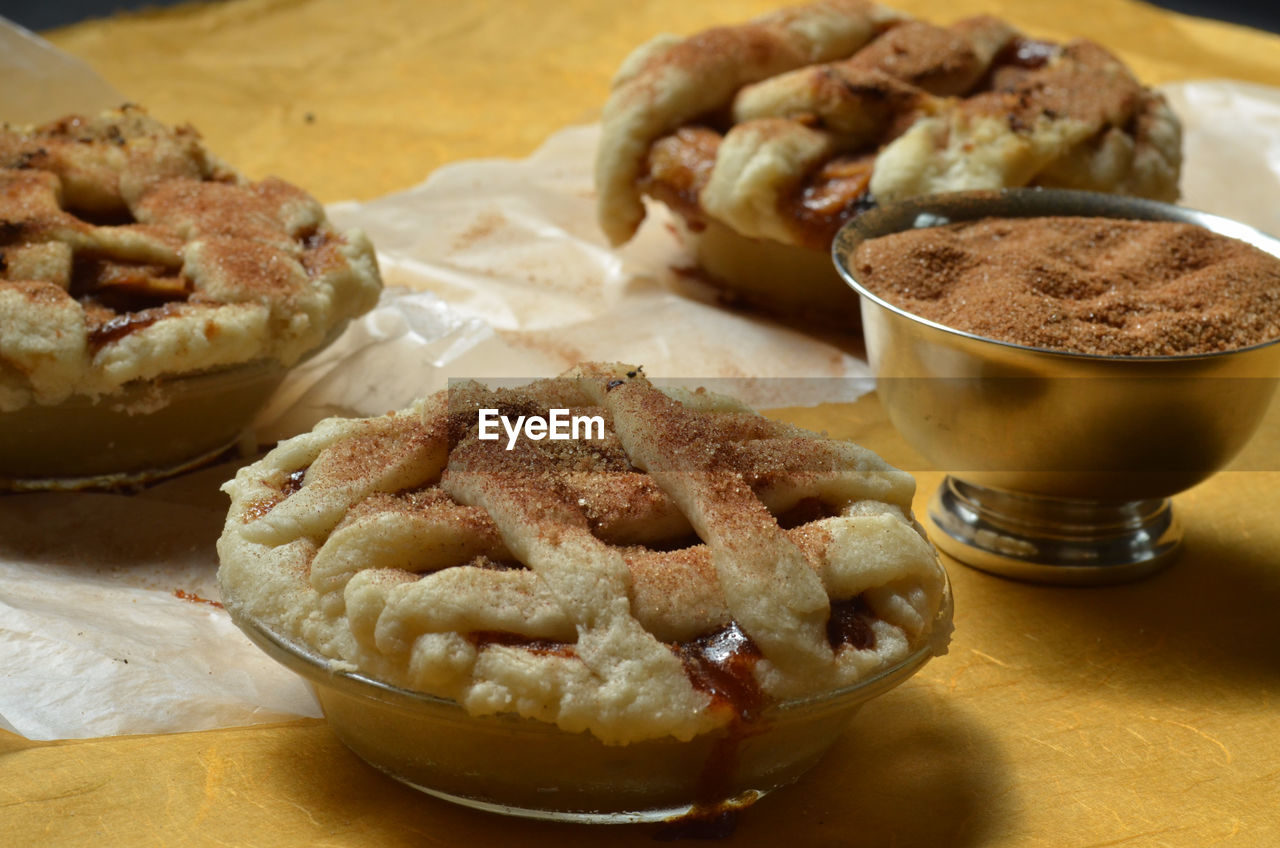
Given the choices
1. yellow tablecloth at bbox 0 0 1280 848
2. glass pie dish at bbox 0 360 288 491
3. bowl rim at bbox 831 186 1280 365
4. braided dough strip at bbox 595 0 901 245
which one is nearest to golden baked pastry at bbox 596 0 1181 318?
braided dough strip at bbox 595 0 901 245

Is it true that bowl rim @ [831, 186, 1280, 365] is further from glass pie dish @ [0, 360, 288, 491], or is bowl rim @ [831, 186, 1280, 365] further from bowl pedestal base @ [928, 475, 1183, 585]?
glass pie dish @ [0, 360, 288, 491]

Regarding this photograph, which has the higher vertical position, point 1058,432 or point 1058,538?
point 1058,432

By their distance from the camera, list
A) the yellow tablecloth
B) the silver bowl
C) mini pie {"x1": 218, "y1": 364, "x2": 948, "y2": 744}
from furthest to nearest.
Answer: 1. the silver bowl
2. the yellow tablecloth
3. mini pie {"x1": 218, "y1": 364, "x2": 948, "y2": 744}

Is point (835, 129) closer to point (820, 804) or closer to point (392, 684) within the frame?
point (820, 804)

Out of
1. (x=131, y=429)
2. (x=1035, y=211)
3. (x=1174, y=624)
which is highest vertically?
(x=1035, y=211)

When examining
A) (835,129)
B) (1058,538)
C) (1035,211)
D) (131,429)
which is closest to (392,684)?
(131,429)
